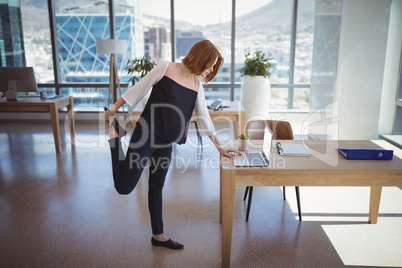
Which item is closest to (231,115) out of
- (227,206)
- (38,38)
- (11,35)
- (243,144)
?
(243,144)

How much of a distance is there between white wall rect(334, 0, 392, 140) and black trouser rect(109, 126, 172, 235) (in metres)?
3.06

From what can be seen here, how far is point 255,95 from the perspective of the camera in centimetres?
601

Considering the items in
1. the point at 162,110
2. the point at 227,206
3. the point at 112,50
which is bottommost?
the point at 227,206

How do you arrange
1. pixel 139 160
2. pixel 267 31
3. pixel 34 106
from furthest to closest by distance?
pixel 267 31, pixel 34 106, pixel 139 160

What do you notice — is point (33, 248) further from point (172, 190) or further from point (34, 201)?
point (172, 190)

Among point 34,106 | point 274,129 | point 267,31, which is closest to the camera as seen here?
point 274,129

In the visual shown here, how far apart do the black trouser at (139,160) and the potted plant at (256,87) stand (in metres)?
3.81

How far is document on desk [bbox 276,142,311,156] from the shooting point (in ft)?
8.29

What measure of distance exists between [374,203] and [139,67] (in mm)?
4606

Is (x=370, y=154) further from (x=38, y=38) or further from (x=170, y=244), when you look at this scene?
(x=38, y=38)

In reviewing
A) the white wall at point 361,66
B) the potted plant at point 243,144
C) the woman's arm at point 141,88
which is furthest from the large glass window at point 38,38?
the potted plant at point 243,144

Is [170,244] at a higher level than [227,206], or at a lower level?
lower

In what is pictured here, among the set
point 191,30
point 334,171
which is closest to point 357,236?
point 334,171

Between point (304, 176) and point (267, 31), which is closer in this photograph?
point (304, 176)
